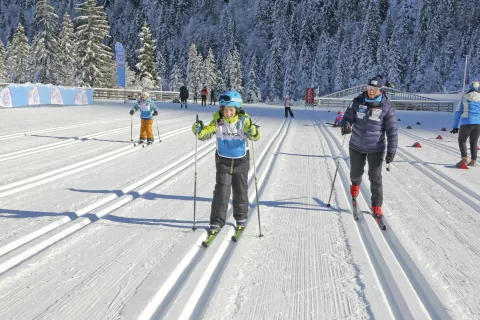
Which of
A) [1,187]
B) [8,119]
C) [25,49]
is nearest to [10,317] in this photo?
[1,187]

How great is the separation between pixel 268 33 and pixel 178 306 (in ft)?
377

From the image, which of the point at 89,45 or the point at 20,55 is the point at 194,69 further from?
the point at 89,45

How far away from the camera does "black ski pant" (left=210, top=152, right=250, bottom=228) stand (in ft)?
14.3

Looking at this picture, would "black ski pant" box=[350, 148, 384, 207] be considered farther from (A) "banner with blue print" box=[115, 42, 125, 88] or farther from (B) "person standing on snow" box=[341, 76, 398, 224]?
(A) "banner with blue print" box=[115, 42, 125, 88]

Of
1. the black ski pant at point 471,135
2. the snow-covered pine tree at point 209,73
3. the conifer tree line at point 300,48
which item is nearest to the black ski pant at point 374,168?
the black ski pant at point 471,135

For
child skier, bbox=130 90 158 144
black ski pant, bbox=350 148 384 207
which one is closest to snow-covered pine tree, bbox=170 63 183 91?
child skier, bbox=130 90 158 144

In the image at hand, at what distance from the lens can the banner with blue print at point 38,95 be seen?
854 inches

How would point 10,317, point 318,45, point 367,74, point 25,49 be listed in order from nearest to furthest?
point 10,317 < point 25,49 < point 367,74 < point 318,45

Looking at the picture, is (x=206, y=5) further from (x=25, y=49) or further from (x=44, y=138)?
(x=44, y=138)

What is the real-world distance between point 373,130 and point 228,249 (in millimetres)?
2521

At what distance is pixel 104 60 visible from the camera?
149 feet

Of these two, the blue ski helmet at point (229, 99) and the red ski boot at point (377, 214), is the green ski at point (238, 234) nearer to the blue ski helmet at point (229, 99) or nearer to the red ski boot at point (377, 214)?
the blue ski helmet at point (229, 99)

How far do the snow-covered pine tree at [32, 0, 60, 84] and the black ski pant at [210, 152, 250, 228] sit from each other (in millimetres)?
48323

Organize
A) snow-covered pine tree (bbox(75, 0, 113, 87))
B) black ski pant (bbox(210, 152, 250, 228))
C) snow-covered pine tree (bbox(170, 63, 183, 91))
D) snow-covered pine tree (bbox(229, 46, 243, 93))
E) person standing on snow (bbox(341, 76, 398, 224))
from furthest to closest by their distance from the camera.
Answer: snow-covered pine tree (bbox(170, 63, 183, 91)) < snow-covered pine tree (bbox(229, 46, 243, 93)) < snow-covered pine tree (bbox(75, 0, 113, 87)) < person standing on snow (bbox(341, 76, 398, 224)) < black ski pant (bbox(210, 152, 250, 228))
